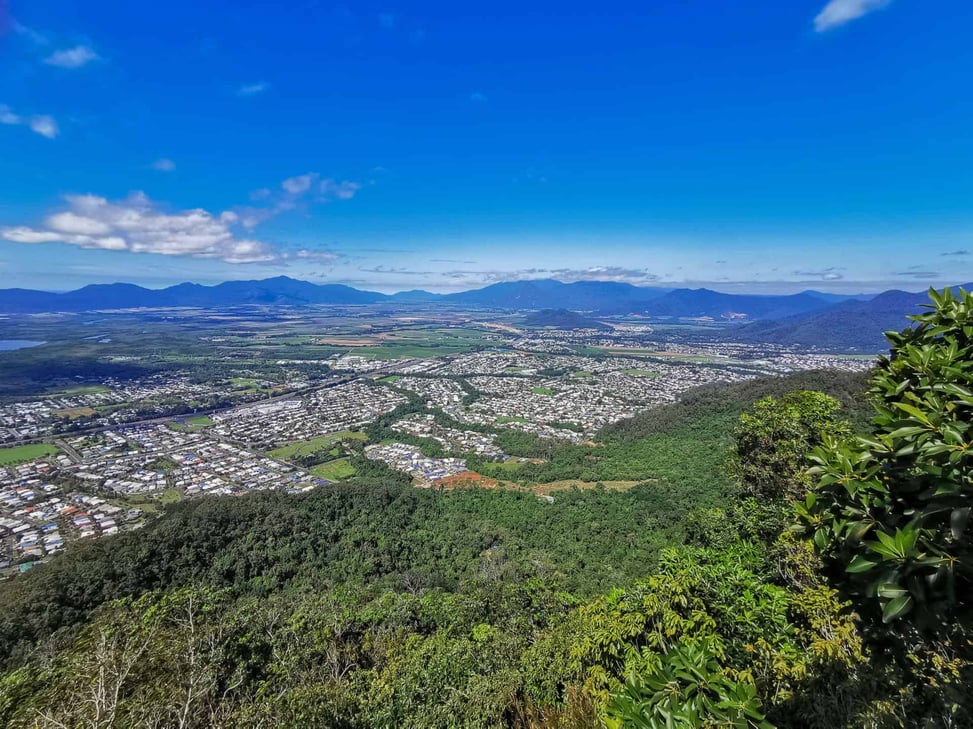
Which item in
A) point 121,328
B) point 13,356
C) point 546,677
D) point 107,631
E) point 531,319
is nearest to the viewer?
point 107,631

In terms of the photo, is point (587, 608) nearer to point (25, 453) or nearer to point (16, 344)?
point (25, 453)

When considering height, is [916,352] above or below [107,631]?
above

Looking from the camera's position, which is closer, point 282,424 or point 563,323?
point 282,424

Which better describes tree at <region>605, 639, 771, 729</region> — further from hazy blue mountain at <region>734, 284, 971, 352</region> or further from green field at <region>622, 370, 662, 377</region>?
hazy blue mountain at <region>734, 284, 971, 352</region>

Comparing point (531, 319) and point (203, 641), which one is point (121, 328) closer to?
point (531, 319)

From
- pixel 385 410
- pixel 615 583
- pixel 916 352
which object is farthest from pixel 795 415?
pixel 385 410

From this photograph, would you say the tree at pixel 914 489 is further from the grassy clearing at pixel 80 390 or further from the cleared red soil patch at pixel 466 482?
the grassy clearing at pixel 80 390

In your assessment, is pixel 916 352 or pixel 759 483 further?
pixel 759 483

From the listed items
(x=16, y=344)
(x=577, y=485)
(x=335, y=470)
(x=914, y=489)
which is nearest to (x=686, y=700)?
A: (x=914, y=489)
